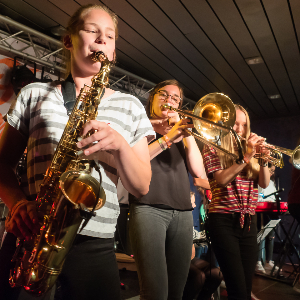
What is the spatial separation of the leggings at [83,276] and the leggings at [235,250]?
128 cm

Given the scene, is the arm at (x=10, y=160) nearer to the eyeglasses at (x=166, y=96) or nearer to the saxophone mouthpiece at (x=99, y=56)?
the saxophone mouthpiece at (x=99, y=56)

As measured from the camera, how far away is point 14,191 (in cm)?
113

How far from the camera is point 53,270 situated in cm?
97

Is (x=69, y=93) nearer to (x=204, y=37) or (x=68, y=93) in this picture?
(x=68, y=93)

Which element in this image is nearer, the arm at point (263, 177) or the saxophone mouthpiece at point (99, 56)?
the saxophone mouthpiece at point (99, 56)

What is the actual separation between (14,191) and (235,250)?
1694mm

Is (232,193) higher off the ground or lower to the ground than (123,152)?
lower

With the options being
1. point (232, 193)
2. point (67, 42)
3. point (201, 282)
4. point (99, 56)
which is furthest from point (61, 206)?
point (201, 282)

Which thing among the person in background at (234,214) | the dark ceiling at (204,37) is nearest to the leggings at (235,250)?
the person in background at (234,214)

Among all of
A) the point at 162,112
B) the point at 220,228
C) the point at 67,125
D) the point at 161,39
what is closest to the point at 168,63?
the point at 161,39

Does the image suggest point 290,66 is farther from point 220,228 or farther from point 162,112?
→ point 220,228

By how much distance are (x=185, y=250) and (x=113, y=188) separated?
1013 mm

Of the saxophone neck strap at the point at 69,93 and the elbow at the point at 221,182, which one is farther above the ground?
the saxophone neck strap at the point at 69,93

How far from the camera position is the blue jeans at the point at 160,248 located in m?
1.71
